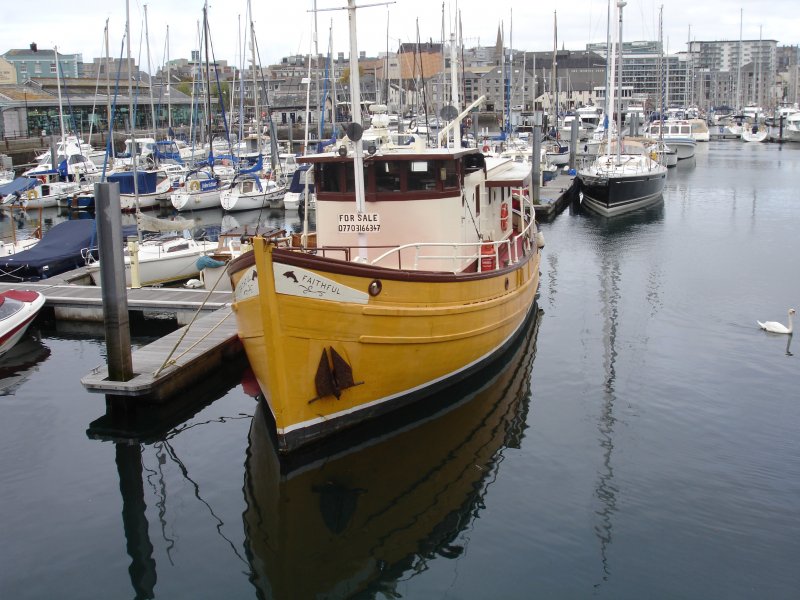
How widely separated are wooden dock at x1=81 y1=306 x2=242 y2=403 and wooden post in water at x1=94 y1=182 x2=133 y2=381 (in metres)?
0.30

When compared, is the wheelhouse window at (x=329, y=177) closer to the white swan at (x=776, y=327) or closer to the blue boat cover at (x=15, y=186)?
the white swan at (x=776, y=327)

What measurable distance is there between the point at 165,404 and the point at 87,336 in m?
6.12

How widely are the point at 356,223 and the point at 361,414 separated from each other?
352 centimetres

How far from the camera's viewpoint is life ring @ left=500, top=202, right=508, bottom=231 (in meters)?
18.7

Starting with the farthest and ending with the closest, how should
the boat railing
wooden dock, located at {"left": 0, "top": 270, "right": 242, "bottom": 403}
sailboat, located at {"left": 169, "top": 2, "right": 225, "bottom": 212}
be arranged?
1. sailboat, located at {"left": 169, "top": 2, "right": 225, "bottom": 212}
2. wooden dock, located at {"left": 0, "top": 270, "right": 242, "bottom": 403}
3. the boat railing

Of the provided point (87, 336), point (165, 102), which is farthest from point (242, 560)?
point (165, 102)

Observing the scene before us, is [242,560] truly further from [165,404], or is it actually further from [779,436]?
[779,436]

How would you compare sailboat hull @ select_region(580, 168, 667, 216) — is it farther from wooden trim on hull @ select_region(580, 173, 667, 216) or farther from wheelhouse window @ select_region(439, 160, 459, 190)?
wheelhouse window @ select_region(439, 160, 459, 190)

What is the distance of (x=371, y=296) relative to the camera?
36.4ft

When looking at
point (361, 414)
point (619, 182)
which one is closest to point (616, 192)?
point (619, 182)

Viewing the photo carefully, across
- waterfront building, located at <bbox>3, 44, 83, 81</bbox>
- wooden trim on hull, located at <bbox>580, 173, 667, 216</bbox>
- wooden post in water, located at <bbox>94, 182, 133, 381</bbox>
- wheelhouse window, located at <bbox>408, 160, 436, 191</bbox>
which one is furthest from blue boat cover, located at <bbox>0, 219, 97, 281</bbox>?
waterfront building, located at <bbox>3, 44, 83, 81</bbox>

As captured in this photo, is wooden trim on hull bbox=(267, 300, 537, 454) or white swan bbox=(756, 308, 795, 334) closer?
wooden trim on hull bbox=(267, 300, 537, 454)

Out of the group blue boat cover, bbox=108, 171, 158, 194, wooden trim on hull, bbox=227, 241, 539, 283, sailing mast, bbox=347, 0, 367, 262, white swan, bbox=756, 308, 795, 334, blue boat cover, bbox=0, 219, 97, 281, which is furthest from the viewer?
blue boat cover, bbox=108, 171, 158, 194

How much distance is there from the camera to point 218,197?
45312mm
